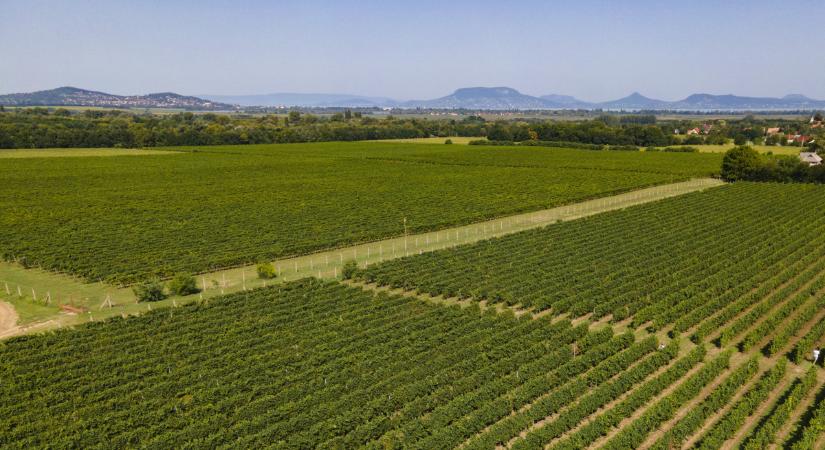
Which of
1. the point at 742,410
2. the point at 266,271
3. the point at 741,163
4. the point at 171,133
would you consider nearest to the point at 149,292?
the point at 266,271

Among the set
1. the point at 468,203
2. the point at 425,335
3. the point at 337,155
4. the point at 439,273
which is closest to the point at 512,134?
the point at 337,155

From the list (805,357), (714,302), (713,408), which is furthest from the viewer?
(714,302)

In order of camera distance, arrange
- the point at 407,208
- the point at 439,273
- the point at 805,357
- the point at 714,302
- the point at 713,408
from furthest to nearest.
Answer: the point at 407,208 → the point at 439,273 → the point at 714,302 → the point at 805,357 → the point at 713,408

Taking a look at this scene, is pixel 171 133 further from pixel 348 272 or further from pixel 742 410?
pixel 742 410

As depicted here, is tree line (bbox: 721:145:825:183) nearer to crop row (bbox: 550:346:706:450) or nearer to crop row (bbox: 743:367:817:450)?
crop row (bbox: 550:346:706:450)

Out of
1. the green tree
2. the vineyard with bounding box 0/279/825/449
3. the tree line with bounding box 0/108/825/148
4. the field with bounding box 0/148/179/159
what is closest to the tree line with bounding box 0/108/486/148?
the tree line with bounding box 0/108/825/148

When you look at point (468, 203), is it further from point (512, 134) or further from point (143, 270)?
point (512, 134)

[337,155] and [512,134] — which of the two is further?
[512,134]
